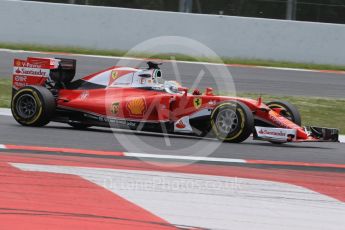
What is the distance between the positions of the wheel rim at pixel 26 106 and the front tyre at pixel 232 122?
2.64 m

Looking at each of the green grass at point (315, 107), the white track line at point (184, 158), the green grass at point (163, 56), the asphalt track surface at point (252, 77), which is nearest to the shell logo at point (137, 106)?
the white track line at point (184, 158)

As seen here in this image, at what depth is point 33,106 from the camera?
11258 mm

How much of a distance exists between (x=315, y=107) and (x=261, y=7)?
26.3 feet

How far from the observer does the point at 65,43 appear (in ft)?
71.1

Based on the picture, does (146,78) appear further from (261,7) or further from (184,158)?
(261,7)

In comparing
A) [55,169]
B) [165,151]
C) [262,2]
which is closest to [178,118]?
[165,151]

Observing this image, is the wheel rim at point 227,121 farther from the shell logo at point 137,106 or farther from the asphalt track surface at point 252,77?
the asphalt track surface at point 252,77

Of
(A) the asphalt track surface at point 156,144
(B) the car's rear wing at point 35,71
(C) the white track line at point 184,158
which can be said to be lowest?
(C) the white track line at point 184,158

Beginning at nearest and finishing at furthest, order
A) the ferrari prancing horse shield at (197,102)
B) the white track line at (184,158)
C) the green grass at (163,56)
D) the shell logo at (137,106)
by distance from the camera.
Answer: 1. the white track line at (184,158)
2. the ferrari prancing horse shield at (197,102)
3. the shell logo at (137,106)
4. the green grass at (163,56)

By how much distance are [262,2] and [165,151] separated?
14212 mm

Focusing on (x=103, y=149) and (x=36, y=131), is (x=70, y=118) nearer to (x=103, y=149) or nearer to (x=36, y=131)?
(x=36, y=131)

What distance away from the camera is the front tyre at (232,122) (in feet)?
34.0

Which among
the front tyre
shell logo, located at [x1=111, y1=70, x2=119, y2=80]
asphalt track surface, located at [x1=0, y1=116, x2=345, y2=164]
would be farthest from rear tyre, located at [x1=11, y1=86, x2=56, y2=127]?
the front tyre

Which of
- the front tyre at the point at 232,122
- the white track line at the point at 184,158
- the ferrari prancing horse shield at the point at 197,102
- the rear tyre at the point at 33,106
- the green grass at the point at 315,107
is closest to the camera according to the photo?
the white track line at the point at 184,158
